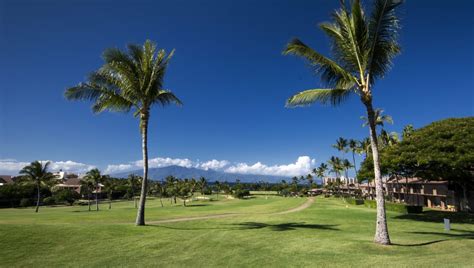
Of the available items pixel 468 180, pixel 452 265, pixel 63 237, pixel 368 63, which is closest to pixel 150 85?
pixel 63 237

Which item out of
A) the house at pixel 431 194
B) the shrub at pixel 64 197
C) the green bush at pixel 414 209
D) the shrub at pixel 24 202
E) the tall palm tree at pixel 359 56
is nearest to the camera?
the tall palm tree at pixel 359 56

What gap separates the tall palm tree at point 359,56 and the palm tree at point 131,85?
9.04 metres

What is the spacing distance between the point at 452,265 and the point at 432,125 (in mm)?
24568

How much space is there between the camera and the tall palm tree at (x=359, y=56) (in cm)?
1370

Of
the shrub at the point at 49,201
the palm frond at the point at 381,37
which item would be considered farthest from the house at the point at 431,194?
the shrub at the point at 49,201

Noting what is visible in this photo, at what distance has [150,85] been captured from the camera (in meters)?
19.7

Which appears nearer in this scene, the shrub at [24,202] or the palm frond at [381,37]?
the palm frond at [381,37]

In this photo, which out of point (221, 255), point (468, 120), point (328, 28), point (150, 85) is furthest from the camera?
point (468, 120)

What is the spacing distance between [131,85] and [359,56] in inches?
522

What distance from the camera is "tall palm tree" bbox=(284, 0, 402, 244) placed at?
1370 cm

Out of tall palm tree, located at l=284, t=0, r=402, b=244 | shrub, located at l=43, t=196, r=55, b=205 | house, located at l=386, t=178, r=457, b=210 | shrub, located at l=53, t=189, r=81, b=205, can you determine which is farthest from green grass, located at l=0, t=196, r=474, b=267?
shrub, located at l=43, t=196, r=55, b=205

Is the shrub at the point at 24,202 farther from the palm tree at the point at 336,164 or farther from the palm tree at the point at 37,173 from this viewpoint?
the palm tree at the point at 336,164

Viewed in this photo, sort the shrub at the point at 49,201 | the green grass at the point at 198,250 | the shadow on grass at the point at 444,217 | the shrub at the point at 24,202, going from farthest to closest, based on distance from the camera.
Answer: the shrub at the point at 49,201 < the shrub at the point at 24,202 < the shadow on grass at the point at 444,217 < the green grass at the point at 198,250

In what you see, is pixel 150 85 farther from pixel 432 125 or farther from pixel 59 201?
pixel 59 201
